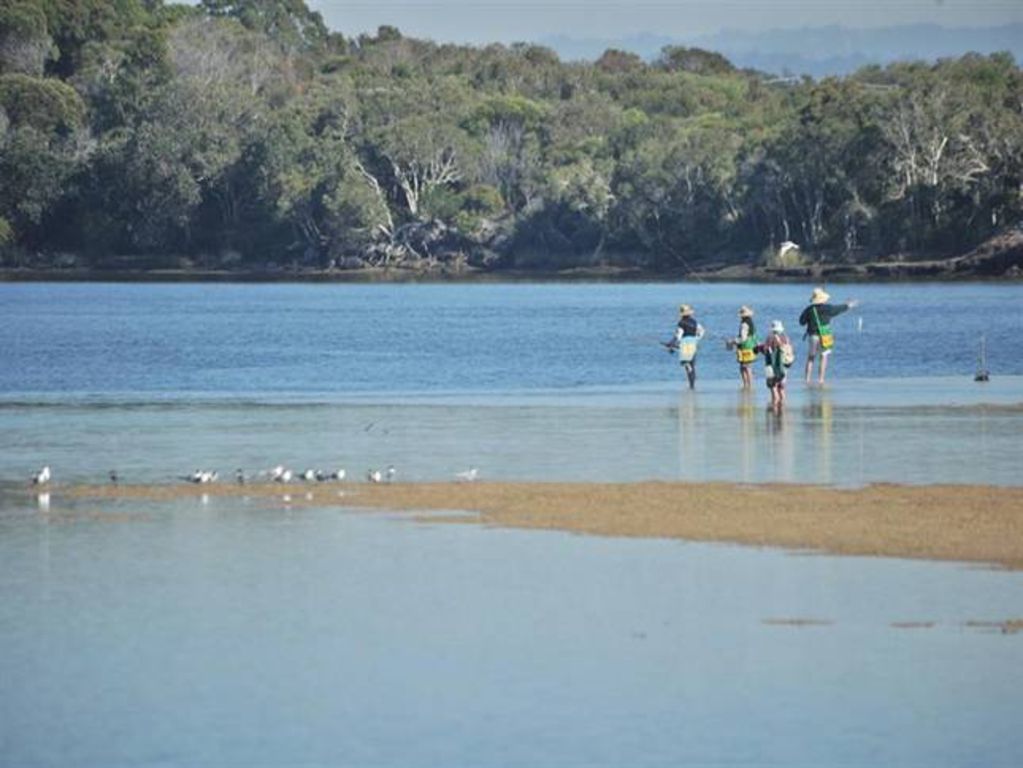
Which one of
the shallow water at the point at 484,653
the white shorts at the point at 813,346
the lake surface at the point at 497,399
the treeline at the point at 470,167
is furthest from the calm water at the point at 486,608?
the treeline at the point at 470,167

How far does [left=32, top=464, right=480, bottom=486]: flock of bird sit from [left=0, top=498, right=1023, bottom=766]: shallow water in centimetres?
339

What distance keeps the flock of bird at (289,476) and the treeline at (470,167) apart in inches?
3702

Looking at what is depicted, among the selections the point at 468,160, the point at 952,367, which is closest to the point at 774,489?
the point at 952,367

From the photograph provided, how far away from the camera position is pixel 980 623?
727 inches

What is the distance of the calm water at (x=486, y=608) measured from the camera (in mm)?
15547

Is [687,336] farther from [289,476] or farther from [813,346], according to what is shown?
[289,476]

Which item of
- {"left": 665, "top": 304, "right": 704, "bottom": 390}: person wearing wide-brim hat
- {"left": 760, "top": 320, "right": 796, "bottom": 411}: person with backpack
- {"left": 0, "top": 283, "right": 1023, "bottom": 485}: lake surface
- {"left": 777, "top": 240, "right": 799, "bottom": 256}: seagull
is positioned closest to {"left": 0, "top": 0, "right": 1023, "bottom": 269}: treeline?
{"left": 777, "top": 240, "right": 799, "bottom": 256}: seagull

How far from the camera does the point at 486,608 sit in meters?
19.5

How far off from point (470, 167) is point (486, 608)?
125 metres

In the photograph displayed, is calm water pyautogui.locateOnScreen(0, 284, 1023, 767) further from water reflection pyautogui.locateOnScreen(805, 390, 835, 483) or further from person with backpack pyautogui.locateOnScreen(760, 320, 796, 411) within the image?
person with backpack pyautogui.locateOnScreen(760, 320, 796, 411)

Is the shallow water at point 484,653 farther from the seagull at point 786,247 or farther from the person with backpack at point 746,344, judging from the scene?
the seagull at point 786,247

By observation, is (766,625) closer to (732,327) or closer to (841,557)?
(841,557)

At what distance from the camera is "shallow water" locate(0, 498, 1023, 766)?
50.3ft

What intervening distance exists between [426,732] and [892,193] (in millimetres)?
106901
